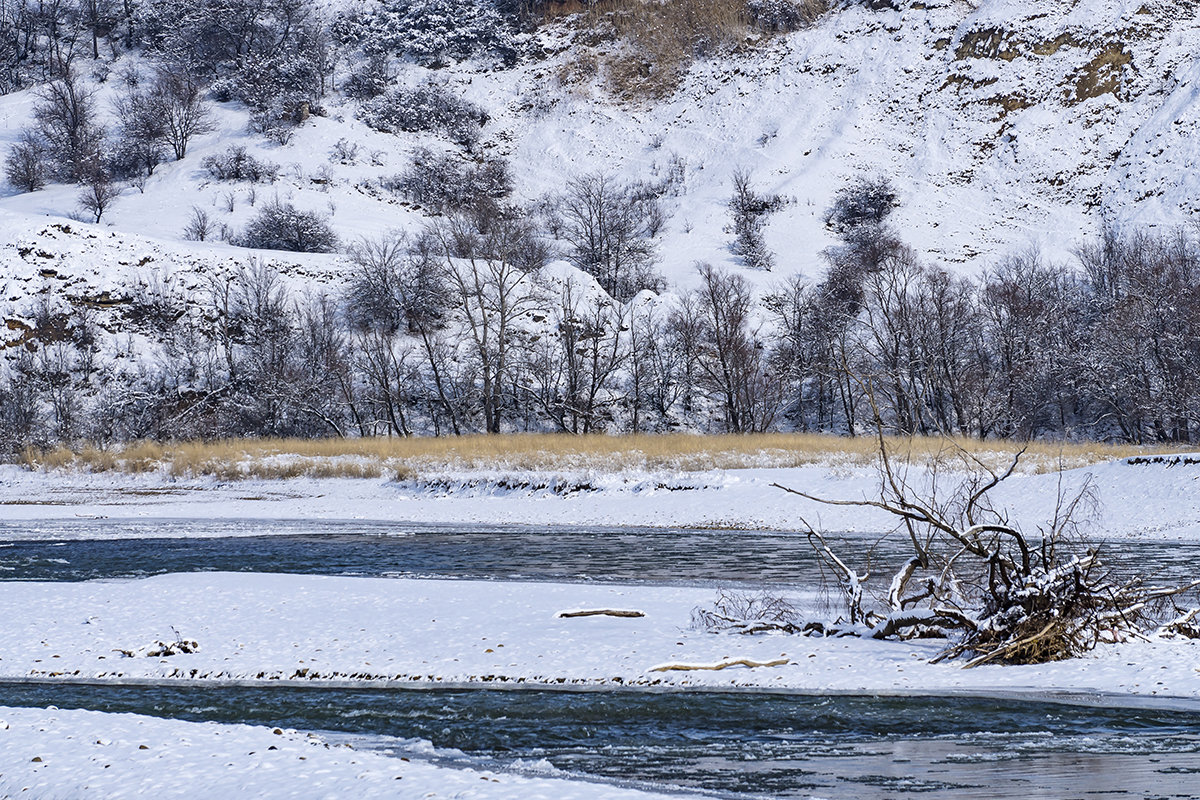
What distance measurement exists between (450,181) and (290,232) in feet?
59.5

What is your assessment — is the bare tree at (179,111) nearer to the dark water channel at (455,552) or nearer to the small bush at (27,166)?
the small bush at (27,166)

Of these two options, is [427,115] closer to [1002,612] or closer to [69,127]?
[69,127]

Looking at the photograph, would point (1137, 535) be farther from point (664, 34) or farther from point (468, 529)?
point (664, 34)

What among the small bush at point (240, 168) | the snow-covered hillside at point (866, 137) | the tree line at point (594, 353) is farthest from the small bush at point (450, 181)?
the tree line at point (594, 353)

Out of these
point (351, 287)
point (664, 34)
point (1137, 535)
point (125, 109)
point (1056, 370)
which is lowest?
point (1137, 535)

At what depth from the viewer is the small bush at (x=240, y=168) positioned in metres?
76.2

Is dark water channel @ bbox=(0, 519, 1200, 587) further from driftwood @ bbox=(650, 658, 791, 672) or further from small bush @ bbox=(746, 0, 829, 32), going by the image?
small bush @ bbox=(746, 0, 829, 32)

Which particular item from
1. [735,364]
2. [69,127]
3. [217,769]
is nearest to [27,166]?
[69,127]

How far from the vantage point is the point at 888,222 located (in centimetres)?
7362

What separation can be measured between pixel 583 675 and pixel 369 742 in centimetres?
266

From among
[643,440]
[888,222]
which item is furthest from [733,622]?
[888,222]

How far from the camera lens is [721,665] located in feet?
31.1

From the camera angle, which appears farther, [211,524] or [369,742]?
[211,524]

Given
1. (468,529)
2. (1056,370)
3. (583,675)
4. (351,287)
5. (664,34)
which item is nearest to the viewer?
(583,675)
